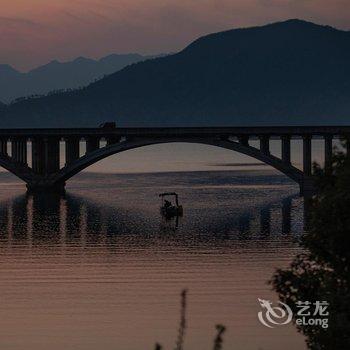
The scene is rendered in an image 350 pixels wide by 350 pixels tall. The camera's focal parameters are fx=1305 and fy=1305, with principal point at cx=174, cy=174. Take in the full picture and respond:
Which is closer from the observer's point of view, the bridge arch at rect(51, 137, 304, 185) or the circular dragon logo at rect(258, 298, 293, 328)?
the circular dragon logo at rect(258, 298, 293, 328)

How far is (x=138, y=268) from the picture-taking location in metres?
58.3

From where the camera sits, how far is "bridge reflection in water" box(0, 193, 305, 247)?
239 ft

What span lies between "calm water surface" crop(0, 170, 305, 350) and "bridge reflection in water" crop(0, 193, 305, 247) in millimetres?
84

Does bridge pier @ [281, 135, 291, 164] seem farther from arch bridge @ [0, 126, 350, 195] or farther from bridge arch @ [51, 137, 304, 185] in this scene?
bridge arch @ [51, 137, 304, 185]

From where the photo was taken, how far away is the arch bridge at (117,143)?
97.5m

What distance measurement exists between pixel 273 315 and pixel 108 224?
3547cm

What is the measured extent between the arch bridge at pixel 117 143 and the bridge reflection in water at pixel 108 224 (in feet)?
14.6

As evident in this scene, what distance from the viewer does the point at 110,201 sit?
10031 cm

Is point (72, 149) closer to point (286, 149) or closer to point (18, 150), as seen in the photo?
point (18, 150)

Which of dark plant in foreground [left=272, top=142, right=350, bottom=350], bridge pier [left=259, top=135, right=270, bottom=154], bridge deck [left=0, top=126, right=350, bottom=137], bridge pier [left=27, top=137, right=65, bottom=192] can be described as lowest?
dark plant in foreground [left=272, top=142, right=350, bottom=350]

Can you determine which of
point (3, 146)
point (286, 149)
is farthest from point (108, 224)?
point (3, 146)

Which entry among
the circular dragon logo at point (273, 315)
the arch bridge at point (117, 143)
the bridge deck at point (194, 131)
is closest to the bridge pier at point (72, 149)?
the arch bridge at point (117, 143)

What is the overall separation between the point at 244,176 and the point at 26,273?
89235 millimetres

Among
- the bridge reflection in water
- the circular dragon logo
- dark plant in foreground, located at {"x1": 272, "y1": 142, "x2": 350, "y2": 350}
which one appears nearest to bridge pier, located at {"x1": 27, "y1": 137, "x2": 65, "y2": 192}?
the bridge reflection in water
